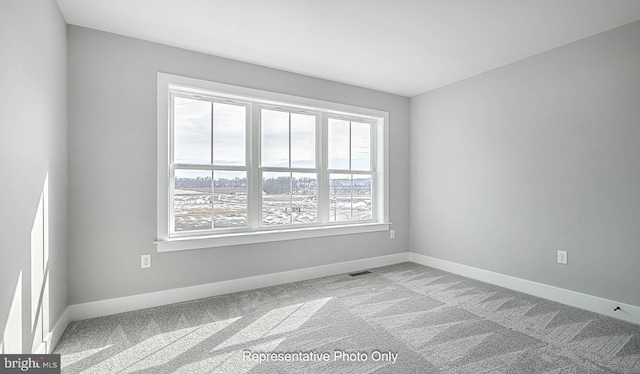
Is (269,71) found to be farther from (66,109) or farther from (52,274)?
(52,274)

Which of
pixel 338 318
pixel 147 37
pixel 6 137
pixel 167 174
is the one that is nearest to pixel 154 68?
pixel 147 37

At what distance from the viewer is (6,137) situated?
1.52 m

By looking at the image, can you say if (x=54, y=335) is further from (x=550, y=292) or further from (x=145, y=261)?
(x=550, y=292)

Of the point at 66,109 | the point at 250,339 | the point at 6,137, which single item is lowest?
the point at 250,339

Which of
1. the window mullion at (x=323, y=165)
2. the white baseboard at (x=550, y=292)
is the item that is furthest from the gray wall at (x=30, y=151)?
the white baseboard at (x=550, y=292)

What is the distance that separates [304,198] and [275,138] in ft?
2.77

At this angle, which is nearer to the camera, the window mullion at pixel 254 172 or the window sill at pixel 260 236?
the window sill at pixel 260 236

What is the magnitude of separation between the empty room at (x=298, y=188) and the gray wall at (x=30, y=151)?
2cm

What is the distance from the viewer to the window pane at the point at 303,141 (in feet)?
12.6

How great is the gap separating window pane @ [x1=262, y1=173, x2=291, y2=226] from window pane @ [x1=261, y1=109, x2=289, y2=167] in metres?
0.17

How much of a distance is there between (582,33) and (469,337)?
→ 113 inches

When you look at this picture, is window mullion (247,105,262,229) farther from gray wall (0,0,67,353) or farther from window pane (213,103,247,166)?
gray wall (0,0,67,353)

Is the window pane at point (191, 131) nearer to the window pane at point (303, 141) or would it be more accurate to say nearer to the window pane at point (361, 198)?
the window pane at point (303, 141)

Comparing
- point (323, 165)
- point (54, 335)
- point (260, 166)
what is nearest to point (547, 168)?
point (323, 165)
